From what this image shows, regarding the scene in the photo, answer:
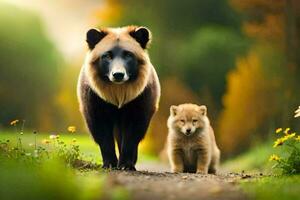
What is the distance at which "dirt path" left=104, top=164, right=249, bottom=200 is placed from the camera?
6691 mm

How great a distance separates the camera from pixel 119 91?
29.7ft

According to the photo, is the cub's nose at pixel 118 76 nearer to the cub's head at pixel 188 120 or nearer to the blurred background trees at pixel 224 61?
the cub's head at pixel 188 120

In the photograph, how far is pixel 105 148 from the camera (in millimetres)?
9320

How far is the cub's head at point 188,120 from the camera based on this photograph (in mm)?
10898

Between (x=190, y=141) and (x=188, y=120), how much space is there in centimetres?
29

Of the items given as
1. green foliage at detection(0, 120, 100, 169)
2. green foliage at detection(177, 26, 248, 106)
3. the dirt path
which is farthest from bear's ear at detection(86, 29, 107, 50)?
green foliage at detection(177, 26, 248, 106)

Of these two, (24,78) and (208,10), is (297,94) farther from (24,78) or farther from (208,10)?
(24,78)

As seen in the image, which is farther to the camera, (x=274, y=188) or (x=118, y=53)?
(x=118, y=53)

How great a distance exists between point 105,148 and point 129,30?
4.70ft

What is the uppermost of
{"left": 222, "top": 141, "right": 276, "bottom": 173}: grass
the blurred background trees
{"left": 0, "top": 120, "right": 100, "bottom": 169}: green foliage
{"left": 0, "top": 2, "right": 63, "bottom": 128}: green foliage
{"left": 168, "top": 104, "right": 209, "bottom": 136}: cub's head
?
{"left": 0, "top": 2, "right": 63, "bottom": 128}: green foliage

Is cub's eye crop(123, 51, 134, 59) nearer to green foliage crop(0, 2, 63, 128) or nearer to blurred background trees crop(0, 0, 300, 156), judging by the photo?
blurred background trees crop(0, 0, 300, 156)

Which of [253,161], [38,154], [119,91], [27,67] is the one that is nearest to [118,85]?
[119,91]

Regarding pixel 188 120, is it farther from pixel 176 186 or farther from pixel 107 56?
pixel 176 186

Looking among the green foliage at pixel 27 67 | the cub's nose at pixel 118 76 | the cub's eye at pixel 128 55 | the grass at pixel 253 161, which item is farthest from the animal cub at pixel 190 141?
the green foliage at pixel 27 67
